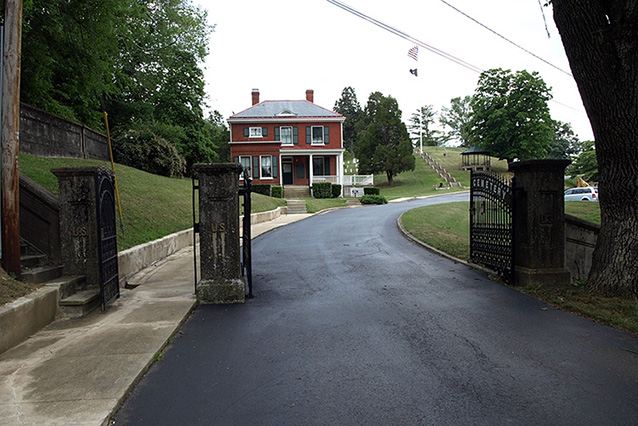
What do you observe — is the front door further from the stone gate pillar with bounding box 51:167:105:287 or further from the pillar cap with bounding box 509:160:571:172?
the stone gate pillar with bounding box 51:167:105:287

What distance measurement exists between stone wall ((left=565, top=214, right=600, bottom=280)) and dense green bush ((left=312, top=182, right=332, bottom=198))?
2883cm

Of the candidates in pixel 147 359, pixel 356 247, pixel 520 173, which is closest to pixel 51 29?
pixel 356 247

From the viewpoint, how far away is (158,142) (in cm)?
2211

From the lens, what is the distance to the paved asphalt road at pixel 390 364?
11.0 ft

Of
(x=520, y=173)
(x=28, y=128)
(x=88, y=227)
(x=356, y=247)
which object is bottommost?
(x=356, y=247)

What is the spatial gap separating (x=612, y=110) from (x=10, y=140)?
336 inches

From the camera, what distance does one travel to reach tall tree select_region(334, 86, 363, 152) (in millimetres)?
96750

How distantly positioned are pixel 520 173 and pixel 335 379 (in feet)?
18.2

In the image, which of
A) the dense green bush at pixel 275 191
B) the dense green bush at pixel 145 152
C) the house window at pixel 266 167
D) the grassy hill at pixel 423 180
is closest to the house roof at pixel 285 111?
the house window at pixel 266 167

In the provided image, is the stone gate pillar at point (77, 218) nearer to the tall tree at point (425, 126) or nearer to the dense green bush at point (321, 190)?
the dense green bush at point (321, 190)

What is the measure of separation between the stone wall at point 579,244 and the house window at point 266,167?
32766mm

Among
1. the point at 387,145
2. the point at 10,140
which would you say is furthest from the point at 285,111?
the point at 10,140

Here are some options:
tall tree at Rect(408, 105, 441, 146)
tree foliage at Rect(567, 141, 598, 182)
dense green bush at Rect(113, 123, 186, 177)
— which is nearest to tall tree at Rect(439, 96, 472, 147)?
tall tree at Rect(408, 105, 441, 146)

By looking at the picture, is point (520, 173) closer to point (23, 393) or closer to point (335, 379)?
point (335, 379)
